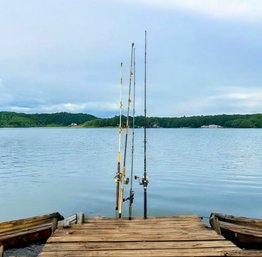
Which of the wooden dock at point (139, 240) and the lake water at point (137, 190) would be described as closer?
the wooden dock at point (139, 240)

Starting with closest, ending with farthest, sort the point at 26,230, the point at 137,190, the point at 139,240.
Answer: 1. the point at 139,240
2. the point at 26,230
3. the point at 137,190

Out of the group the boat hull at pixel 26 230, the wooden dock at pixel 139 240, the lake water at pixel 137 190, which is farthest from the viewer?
the lake water at pixel 137 190

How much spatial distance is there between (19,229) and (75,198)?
9.56 m

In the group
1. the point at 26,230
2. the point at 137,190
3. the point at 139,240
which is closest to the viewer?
the point at 139,240

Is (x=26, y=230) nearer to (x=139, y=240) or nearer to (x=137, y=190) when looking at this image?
(x=139, y=240)

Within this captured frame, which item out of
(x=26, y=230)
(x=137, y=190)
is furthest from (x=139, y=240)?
(x=137, y=190)

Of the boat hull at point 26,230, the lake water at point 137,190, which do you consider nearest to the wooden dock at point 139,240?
the boat hull at point 26,230

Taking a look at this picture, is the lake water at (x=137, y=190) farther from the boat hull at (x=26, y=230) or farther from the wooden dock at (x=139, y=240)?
the wooden dock at (x=139, y=240)

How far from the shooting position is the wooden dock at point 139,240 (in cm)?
610

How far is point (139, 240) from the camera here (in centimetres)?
680

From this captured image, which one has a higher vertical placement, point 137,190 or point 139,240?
point 139,240

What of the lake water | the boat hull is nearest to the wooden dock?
the boat hull

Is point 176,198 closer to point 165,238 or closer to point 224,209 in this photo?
point 224,209

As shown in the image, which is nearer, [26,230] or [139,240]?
[139,240]
